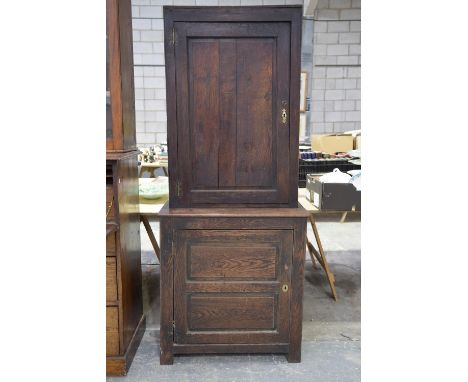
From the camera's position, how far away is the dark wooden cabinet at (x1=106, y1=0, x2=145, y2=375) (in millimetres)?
1719

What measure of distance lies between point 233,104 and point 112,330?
1149 millimetres

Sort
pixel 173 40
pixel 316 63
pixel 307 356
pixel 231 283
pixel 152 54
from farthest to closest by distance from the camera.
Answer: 1. pixel 316 63
2. pixel 152 54
3. pixel 307 356
4. pixel 231 283
5. pixel 173 40

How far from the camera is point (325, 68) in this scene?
6.31m

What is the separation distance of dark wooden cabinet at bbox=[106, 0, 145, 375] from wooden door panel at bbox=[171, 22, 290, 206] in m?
0.25

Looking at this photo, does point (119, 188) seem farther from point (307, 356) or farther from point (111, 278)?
point (307, 356)

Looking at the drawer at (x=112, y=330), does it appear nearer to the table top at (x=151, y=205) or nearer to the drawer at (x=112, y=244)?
the drawer at (x=112, y=244)

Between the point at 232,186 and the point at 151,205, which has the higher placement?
the point at 232,186

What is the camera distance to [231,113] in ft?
5.91

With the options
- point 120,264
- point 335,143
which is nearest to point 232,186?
point 120,264

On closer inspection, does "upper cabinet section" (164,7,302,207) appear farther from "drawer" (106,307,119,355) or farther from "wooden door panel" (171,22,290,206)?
"drawer" (106,307,119,355)

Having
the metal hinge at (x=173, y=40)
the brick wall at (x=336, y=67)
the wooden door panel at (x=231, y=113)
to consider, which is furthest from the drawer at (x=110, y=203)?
the brick wall at (x=336, y=67)

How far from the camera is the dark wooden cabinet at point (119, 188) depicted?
1719 mm

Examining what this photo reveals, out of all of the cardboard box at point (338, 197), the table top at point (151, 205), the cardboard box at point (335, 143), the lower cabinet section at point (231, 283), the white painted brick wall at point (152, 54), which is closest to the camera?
the lower cabinet section at point (231, 283)
